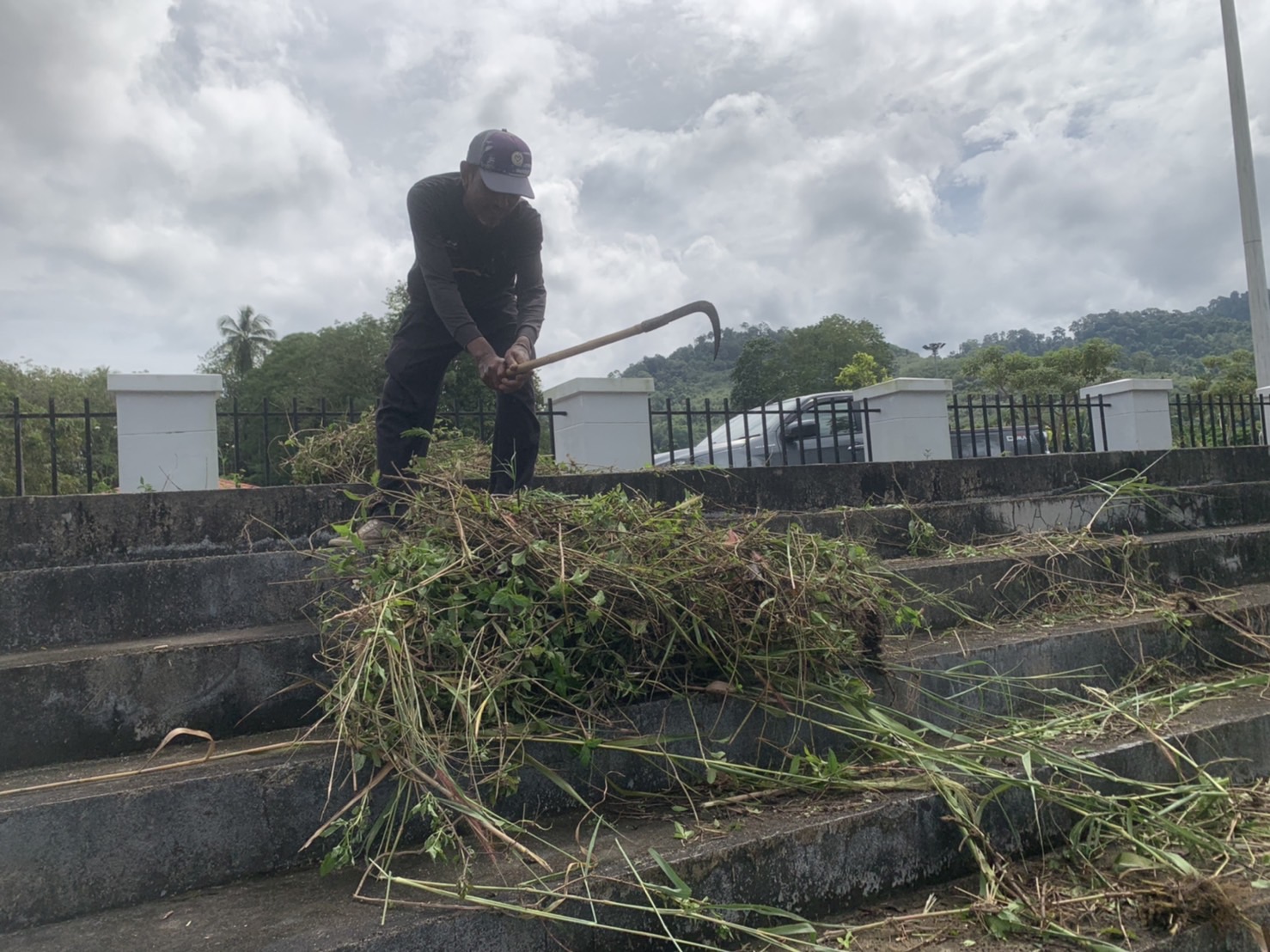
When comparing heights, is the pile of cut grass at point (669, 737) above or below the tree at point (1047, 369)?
below

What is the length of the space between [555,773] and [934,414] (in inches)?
232

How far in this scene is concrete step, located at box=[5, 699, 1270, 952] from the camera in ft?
5.13

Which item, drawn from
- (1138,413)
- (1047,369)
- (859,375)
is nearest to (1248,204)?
(1138,413)

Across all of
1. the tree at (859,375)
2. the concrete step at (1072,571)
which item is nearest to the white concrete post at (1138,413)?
the concrete step at (1072,571)

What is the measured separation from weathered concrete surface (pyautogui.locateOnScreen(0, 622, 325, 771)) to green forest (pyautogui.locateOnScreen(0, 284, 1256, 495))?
190 cm

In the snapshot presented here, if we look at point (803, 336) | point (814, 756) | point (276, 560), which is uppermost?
point (803, 336)

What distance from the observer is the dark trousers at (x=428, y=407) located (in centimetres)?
330

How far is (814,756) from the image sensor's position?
220 centimetres

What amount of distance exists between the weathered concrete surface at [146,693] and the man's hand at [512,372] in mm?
1138

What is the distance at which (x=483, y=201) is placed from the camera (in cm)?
321

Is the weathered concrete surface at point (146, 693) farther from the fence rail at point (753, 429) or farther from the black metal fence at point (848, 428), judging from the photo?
the black metal fence at point (848, 428)

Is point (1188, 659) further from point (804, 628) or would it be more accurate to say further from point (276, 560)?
point (276, 560)

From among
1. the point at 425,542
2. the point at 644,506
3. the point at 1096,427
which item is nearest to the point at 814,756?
the point at 644,506

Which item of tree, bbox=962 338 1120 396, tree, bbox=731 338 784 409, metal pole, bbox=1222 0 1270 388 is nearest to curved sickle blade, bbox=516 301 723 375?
metal pole, bbox=1222 0 1270 388
